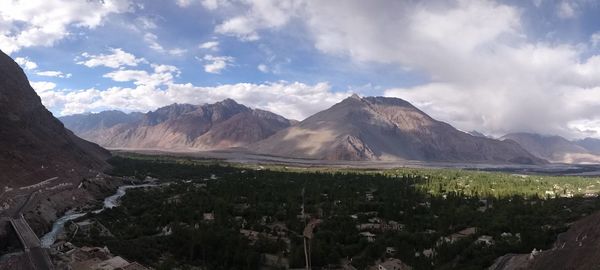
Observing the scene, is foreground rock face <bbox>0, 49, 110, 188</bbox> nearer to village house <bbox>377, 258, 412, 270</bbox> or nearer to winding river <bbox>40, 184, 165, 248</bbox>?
winding river <bbox>40, 184, 165, 248</bbox>

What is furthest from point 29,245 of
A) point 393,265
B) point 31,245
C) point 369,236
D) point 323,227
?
point 369,236

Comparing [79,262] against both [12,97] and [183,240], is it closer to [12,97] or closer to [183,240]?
[183,240]

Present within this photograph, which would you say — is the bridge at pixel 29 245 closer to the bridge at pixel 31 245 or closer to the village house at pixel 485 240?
the bridge at pixel 31 245

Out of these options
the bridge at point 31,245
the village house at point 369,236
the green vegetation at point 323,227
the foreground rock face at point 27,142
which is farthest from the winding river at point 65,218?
the village house at point 369,236

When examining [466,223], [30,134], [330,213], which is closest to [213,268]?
[330,213]

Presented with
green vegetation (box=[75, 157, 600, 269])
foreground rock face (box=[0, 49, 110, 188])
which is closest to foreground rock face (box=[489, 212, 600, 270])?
green vegetation (box=[75, 157, 600, 269])

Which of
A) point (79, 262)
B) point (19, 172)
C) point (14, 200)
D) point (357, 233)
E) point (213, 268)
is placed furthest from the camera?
point (19, 172)
